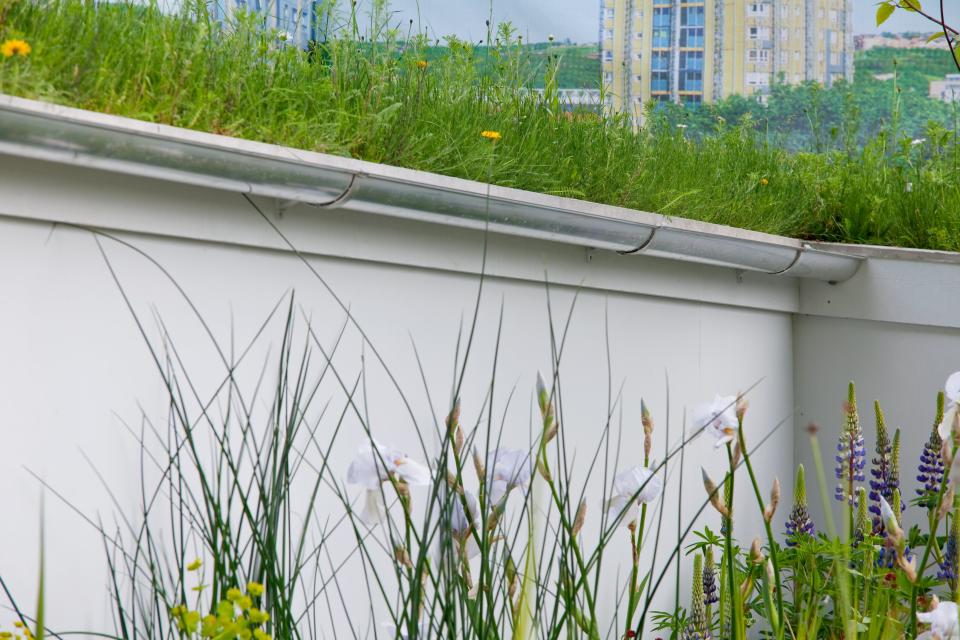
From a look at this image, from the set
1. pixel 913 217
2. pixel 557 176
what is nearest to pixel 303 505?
pixel 557 176

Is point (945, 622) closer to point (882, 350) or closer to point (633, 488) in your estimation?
point (633, 488)

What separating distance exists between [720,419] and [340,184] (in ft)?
3.23

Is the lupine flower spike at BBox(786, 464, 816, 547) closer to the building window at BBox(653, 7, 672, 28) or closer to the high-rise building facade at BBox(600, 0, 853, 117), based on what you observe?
the high-rise building facade at BBox(600, 0, 853, 117)

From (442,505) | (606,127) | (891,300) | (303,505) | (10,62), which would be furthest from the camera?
(891,300)

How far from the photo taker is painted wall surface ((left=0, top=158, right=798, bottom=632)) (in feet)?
5.21

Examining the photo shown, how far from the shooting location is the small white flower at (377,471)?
1049 millimetres

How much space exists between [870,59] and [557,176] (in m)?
4.05

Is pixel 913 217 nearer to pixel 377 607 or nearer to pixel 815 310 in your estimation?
pixel 815 310

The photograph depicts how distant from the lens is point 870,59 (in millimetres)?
5871

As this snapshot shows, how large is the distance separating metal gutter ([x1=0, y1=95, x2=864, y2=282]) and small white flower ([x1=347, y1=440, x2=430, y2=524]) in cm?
31

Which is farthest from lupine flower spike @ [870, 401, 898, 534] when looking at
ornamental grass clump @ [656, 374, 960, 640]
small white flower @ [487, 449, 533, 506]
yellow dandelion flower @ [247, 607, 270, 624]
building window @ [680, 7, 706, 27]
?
building window @ [680, 7, 706, 27]

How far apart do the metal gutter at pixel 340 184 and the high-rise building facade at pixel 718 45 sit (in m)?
3.09

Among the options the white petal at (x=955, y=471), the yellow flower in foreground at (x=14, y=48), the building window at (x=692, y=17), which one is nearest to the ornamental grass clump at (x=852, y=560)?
the white petal at (x=955, y=471)

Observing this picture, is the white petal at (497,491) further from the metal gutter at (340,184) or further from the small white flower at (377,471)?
the metal gutter at (340,184)
